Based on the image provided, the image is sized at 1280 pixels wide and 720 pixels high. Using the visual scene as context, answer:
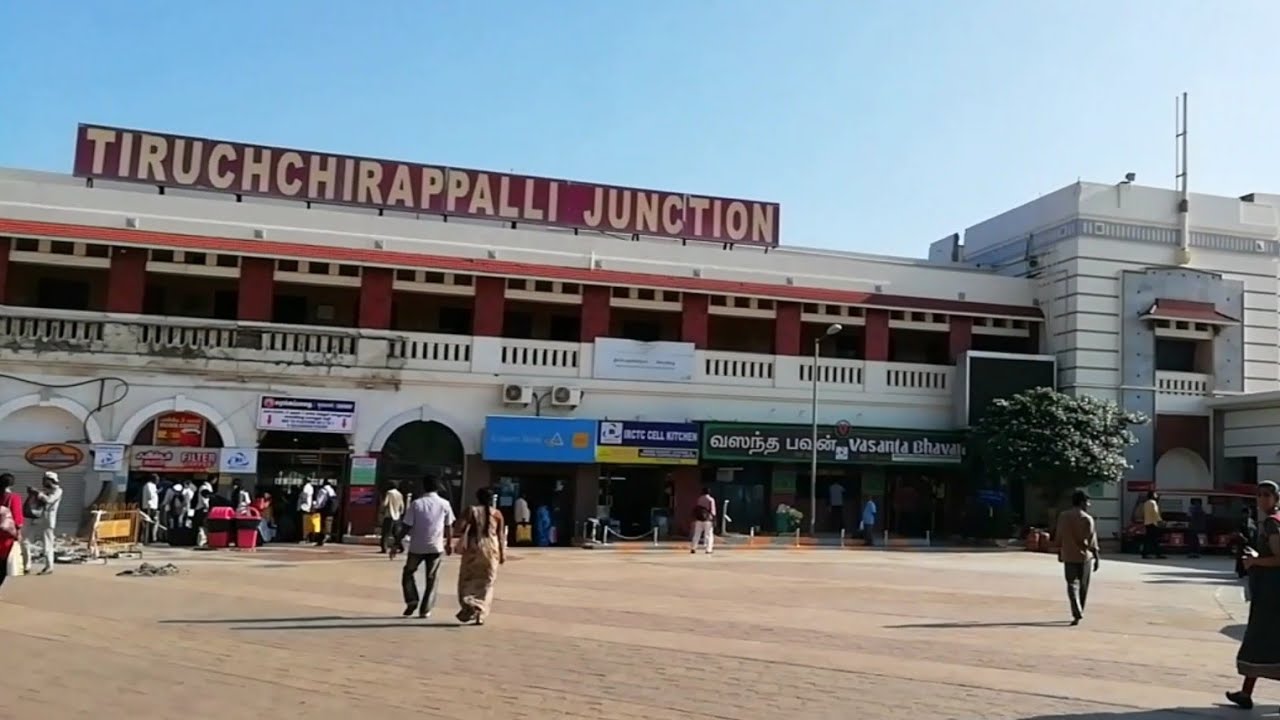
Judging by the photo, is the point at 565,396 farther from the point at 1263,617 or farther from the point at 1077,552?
the point at 1263,617

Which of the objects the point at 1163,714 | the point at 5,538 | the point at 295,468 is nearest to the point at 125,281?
the point at 295,468

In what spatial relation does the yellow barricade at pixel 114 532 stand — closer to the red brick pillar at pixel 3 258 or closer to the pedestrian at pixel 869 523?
the red brick pillar at pixel 3 258

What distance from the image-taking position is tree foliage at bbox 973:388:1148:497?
1078 inches

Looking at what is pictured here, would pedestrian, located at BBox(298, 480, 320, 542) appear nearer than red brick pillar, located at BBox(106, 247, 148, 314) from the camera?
Yes

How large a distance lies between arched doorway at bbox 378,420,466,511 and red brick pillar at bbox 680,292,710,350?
258 inches

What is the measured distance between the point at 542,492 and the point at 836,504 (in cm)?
798

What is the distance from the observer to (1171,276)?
102ft

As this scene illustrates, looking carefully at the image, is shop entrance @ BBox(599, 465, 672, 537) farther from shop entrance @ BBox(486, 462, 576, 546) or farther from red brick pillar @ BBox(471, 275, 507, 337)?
red brick pillar @ BBox(471, 275, 507, 337)

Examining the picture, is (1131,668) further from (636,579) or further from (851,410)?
(851,410)

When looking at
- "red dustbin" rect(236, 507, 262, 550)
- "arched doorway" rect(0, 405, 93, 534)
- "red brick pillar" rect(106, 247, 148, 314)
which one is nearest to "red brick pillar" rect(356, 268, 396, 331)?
"red brick pillar" rect(106, 247, 148, 314)

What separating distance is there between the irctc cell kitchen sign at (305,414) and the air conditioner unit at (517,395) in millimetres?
3579

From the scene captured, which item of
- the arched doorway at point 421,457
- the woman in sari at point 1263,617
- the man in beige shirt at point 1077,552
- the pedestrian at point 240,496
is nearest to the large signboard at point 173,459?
the pedestrian at point 240,496

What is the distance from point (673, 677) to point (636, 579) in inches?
356

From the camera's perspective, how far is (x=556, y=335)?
2980 cm
